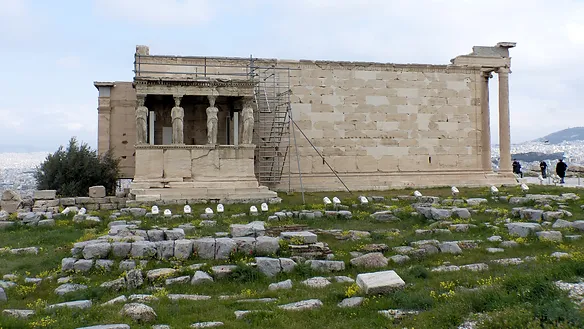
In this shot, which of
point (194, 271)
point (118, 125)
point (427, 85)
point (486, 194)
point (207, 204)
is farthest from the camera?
point (427, 85)

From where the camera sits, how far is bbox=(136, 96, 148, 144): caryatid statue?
770 inches

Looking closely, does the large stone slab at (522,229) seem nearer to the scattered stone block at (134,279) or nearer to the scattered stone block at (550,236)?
the scattered stone block at (550,236)

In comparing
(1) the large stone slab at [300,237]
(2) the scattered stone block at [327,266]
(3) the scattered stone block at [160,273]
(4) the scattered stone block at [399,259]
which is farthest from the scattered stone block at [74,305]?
(4) the scattered stone block at [399,259]

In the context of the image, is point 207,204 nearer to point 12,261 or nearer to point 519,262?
point 12,261

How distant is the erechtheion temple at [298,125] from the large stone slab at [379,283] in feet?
37.9

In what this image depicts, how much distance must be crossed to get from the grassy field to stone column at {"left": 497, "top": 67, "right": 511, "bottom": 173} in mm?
13169

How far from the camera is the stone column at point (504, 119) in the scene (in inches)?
1020

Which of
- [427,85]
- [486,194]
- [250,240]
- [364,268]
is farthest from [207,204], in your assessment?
[427,85]

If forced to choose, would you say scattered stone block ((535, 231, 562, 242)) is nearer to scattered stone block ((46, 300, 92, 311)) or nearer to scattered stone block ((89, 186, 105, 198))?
scattered stone block ((46, 300, 92, 311))

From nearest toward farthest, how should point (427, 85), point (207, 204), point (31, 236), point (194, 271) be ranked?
point (194, 271)
point (31, 236)
point (207, 204)
point (427, 85)

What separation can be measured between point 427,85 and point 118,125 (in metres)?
15.1

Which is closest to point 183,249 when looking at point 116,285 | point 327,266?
point 116,285

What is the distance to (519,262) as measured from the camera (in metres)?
9.51

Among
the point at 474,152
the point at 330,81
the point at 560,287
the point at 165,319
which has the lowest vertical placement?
the point at 165,319
